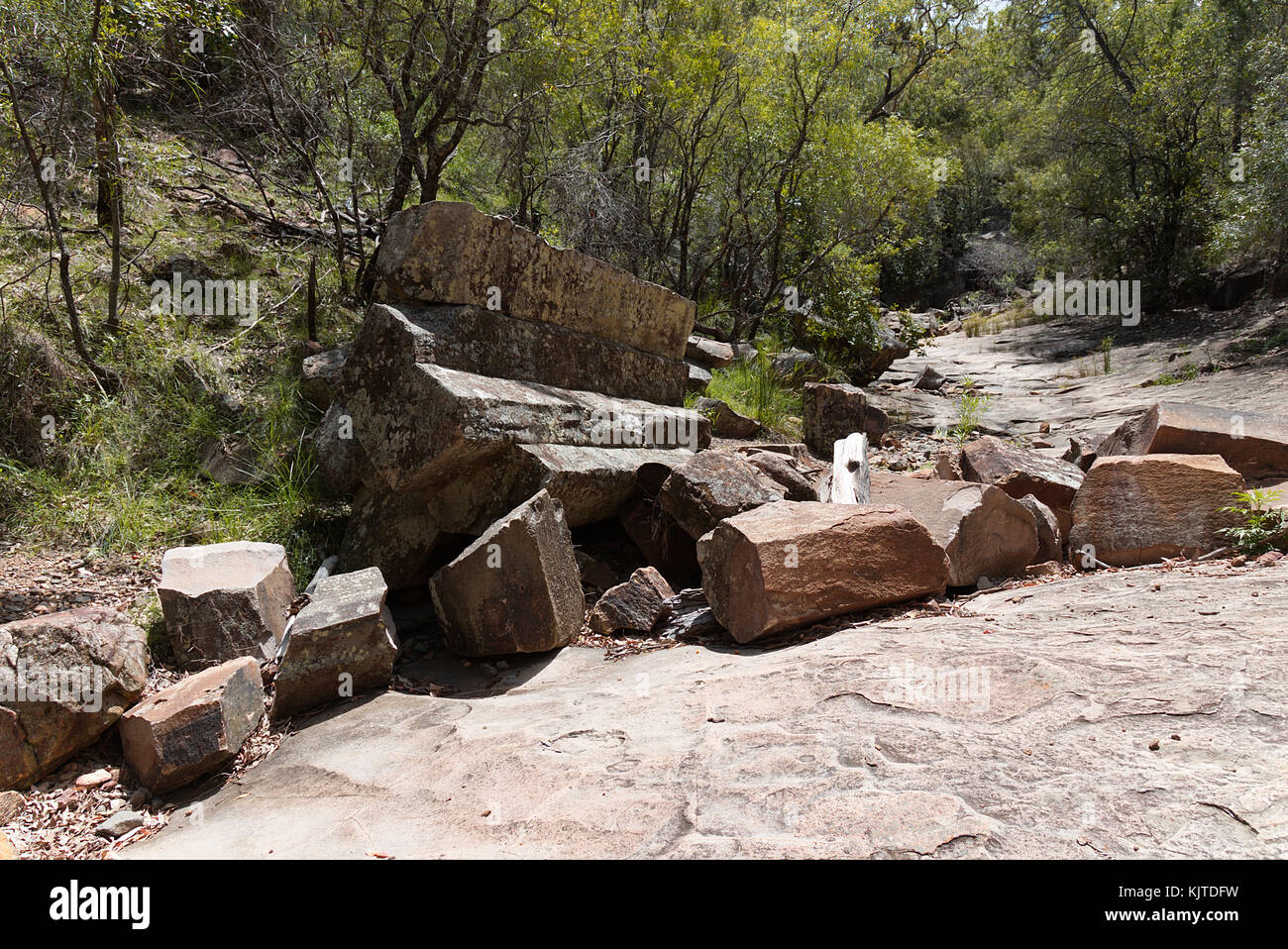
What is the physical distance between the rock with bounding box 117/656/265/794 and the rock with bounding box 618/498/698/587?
7.38ft

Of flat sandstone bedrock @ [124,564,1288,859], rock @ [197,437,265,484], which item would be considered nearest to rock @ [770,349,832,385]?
rock @ [197,437,265,484]

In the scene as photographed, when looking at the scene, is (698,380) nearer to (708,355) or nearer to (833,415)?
(708,355)

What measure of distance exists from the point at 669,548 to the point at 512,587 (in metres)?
1.19

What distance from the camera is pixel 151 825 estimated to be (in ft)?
8.26

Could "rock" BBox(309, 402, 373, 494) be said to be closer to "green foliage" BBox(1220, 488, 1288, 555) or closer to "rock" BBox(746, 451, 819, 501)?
"rock" BBox(746, 451, 819, 501)

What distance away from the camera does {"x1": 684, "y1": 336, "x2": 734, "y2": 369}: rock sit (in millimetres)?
8438

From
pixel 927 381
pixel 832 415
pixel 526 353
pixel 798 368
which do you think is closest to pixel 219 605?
pixel 526 353

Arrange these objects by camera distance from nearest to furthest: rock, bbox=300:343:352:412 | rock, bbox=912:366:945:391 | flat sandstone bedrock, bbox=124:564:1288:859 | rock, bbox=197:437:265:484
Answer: flat sandstone bedrock, bbox=124:564:1288:859
rock, bbox=197:437:265:484
rock, bbox=300:343:352:412
rock, bbox=912:366:945:391

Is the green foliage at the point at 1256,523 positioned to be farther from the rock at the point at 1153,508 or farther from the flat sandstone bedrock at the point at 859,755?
the flat sandstone bedrock at the point at 859,755

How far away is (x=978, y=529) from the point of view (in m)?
3.67

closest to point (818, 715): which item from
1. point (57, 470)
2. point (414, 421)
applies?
point (414, 421)

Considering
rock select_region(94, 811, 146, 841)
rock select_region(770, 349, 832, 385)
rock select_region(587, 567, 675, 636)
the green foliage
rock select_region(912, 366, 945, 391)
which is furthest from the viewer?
→ rock select_region(912, 366, 945, 391)

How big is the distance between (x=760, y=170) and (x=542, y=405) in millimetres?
7957
